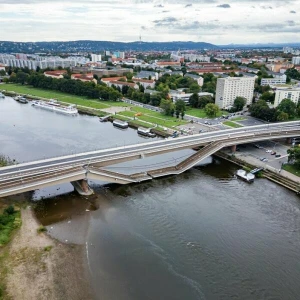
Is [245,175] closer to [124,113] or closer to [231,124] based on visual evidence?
[231,124]

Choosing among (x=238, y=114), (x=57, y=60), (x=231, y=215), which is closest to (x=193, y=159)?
(x=231, y=215)

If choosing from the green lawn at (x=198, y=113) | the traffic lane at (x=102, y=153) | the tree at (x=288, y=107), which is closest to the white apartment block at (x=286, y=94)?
the tree at (x=288, y=107)

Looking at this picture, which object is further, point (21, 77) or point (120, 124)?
point (21, 77)

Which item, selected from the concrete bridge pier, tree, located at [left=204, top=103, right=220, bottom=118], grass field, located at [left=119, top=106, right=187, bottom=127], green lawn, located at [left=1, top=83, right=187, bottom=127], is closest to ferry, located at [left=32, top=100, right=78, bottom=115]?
green lawn, located at [left=1, top=83, right=187, bottom=127]

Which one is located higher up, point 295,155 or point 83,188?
point 295,155

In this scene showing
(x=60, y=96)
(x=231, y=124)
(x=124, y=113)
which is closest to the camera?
(x=231, y=124)

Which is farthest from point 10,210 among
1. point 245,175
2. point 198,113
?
point 198,113

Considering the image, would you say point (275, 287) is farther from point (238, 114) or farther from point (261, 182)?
point (238, 114)
